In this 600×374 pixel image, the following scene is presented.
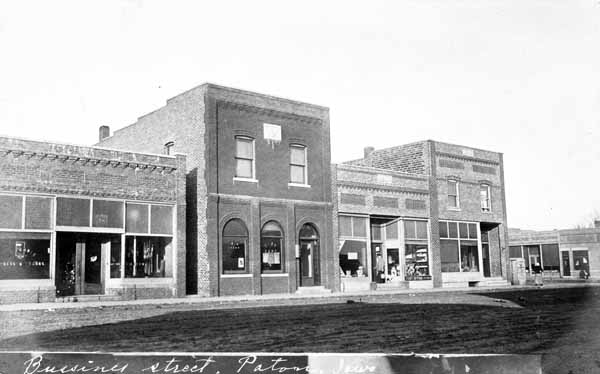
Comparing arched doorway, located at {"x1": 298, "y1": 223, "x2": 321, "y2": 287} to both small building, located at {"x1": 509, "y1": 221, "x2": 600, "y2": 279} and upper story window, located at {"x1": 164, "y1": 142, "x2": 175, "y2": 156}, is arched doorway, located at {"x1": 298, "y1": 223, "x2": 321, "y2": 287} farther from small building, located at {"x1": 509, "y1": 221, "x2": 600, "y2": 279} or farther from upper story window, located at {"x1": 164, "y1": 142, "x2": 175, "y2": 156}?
small building, located at {"x1": 509, "y1": 221, "x2": 600, "y2": 279}

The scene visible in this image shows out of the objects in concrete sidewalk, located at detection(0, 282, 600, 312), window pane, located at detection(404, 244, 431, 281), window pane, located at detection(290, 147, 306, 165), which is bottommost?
concrete sidewalk, located at detection(0, 282, 600, 312)

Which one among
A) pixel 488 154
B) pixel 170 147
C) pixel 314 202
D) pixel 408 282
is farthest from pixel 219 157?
pixel 488 154

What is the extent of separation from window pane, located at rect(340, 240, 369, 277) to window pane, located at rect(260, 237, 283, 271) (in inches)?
153

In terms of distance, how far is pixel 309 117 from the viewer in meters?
29.3

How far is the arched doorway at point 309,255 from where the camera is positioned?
2845 centimetres

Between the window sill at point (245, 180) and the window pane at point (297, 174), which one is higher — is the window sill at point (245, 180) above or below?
below

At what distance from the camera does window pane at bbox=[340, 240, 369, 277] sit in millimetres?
30156

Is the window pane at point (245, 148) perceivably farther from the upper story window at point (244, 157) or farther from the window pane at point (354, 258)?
the window pane at point (354, 258)

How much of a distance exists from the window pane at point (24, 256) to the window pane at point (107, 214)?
1.87 meters

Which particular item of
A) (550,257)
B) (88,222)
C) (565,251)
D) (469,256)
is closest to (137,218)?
(88,222)

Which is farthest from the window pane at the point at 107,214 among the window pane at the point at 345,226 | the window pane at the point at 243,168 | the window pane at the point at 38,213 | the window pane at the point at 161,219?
the window pane at the point at 345,226

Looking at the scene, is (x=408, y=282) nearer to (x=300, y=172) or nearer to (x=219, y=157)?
(x=300, y=172)

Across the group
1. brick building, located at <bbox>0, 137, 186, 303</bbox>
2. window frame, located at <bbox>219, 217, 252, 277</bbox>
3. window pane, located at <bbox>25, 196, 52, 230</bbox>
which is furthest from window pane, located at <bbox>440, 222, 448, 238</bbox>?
window pane, located at <bbox>25, 196, 52, 230</bbox>

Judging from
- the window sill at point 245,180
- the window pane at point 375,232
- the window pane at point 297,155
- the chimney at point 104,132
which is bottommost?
the window pane at point 375,232
